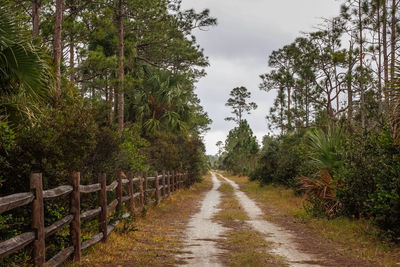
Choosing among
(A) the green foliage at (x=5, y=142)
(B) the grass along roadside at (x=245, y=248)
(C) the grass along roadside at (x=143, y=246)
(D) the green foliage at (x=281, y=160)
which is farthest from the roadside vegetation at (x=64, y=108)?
(D) the green foliage at (x=281, y=160)

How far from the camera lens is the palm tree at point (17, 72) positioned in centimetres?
683

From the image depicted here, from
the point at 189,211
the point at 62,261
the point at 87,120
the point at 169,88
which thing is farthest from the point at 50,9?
the point at 62,261

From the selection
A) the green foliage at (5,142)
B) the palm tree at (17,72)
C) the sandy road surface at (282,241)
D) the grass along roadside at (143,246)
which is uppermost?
the palm tree at (17,72)

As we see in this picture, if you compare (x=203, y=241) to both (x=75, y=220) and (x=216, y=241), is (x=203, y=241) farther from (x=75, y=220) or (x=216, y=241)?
(x=75, y=220)

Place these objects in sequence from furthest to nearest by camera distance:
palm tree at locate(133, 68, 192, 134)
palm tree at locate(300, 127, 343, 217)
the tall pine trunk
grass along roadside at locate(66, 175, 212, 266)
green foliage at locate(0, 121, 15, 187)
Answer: palm tree at locate(133, 68, 192, 134) → the tall pine trunk → palm tree at locate(300, 127, 343, 217) → grass along roadside at locate(66, 175, 212, 266) → green foliage at locate(0, 121, 15, 187)

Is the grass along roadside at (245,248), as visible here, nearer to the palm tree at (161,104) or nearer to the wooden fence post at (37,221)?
the wooden fence post at (37,221)

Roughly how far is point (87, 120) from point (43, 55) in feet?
5.08

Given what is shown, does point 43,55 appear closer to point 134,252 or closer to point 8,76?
point 8,76

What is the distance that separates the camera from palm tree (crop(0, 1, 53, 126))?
6828 mm

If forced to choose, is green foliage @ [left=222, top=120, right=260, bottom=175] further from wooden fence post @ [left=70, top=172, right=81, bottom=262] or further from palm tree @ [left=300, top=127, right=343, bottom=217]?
wooden fence post @ [left=70, top=172, right=81, bottom=262]

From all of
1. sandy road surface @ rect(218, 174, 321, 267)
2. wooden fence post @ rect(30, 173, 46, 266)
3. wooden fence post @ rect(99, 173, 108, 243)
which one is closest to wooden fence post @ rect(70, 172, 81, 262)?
wooden fence post @ rect(30, 173, 46, 266)

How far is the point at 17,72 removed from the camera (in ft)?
23.6

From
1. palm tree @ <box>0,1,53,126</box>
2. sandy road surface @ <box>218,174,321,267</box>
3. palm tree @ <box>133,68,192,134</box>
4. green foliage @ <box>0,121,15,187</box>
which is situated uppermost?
palm tree @ <box>133,68,192,134</box>

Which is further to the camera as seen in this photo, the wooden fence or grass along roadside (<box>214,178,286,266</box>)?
grass along roadside (<box>214,178,286,266</box>)
